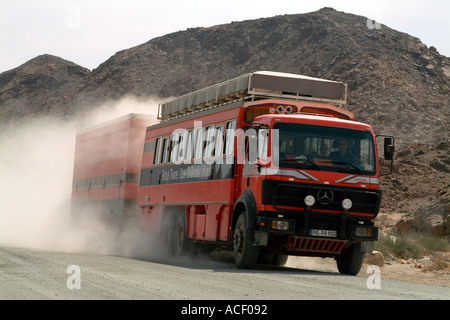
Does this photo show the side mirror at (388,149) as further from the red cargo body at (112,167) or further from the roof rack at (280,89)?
the red cargo body at (112,167)

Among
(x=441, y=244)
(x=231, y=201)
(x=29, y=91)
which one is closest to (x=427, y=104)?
(x=441, y=244)

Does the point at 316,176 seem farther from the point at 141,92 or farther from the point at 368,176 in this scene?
the point at 141,92

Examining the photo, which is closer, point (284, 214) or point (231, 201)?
point (284, 214)

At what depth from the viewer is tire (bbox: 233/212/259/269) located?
656 inches

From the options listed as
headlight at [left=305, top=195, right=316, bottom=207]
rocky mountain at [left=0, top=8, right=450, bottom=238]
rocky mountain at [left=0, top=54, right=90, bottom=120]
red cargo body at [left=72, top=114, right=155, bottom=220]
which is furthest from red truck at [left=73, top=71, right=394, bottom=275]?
rocky mountain at [left=0, top=54, right=90, bottom=120]

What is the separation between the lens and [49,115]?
89750 mm

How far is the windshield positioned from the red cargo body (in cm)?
1016

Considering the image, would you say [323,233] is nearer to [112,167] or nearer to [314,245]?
[314,245]

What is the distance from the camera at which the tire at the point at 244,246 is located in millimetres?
16672

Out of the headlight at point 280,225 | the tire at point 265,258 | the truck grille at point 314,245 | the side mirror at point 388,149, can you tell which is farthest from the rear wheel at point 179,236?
the side mirror at point 388,149

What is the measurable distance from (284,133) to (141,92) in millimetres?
68076

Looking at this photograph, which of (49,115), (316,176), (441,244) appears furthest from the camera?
(49,115)

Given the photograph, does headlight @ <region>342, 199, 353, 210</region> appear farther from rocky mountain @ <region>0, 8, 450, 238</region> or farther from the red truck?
rocky mountain @ <region>0, 8, 450, 238</region>

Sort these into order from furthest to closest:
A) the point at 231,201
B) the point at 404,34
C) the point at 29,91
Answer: the point at 29,91 → the point at 404,34 → the point at 231,201
